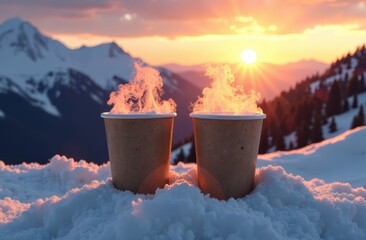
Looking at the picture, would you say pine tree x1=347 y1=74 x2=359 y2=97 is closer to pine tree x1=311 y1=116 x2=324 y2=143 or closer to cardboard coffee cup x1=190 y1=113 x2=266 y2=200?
pine tree x1=311 y1=116 x2=324 y2=143

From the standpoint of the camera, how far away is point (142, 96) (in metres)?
5.73

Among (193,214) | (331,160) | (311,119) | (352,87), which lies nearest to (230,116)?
(193,214)

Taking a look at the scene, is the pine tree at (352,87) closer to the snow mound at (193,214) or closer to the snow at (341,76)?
the snow at (341,76)

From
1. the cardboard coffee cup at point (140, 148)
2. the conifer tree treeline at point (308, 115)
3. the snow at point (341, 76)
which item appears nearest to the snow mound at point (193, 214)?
the cardboard coffee cup at point (140, 148)

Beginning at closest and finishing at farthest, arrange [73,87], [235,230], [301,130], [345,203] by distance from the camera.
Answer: [235,230] < [345,203] < [301,130] < [73,87]

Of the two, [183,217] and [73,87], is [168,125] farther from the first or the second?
[73,87]

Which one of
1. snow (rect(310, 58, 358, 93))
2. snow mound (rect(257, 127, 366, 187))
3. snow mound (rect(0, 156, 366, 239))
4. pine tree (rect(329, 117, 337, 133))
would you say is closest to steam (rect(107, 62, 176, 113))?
snow mound (rect(0, 156, 366, 239))

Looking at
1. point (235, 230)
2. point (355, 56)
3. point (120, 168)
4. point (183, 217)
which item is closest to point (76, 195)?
point (120, 168)

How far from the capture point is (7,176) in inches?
320

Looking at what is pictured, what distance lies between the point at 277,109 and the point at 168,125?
50429 mm

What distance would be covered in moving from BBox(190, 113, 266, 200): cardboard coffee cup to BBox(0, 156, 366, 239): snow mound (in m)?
0.27

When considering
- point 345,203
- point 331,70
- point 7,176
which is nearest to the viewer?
point 345,203

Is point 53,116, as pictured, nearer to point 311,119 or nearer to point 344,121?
point 311,119

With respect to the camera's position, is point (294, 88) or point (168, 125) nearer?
point (168, 125)
